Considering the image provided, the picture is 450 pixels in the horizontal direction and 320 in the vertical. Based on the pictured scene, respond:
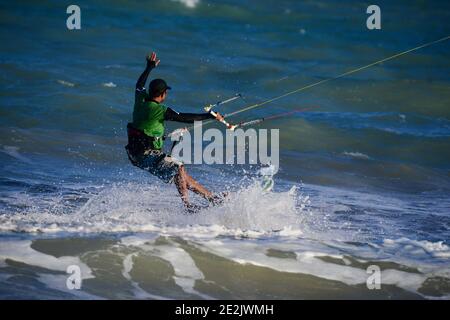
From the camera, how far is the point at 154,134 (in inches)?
367

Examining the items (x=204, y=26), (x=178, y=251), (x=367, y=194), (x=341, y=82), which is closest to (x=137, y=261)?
(x=178, y=251)

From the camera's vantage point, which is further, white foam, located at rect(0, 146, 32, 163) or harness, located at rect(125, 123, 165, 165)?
white foam, located at rect(0, 146, 32, 163)

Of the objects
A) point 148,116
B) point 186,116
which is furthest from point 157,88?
point 186,116

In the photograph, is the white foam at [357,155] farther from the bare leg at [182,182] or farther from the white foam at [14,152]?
the bare leg at [182,182]

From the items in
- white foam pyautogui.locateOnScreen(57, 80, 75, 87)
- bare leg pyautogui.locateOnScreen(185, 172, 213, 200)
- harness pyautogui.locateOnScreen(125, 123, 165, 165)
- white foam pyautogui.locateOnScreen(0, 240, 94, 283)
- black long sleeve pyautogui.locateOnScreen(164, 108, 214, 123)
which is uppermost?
white foam pyautogui.locateOnScreen(57, 80, 75, 87)

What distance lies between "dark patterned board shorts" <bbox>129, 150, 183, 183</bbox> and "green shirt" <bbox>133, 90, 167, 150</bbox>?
0.15m

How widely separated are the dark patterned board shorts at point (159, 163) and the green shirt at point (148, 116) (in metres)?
0.15

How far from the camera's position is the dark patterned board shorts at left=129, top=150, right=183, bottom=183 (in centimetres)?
934

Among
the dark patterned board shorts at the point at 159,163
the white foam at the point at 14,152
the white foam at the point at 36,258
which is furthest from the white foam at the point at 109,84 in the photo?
the white foam at the point at 36,258

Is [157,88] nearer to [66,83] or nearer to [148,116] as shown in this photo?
[148,116]

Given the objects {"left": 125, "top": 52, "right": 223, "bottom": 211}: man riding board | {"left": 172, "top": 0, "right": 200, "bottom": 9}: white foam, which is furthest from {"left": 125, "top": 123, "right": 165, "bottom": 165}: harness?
{"left": 172, "top": 0, "right": 200, "bottom": 9}: white foam

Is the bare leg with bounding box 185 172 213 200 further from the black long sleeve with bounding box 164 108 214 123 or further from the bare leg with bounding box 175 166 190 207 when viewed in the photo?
the black long sleeve with bounding box 164 108 214 123

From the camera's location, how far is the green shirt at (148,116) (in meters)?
9.17
